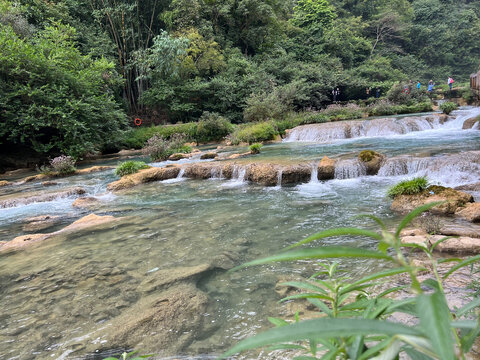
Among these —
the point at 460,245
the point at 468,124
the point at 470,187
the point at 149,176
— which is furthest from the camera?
the point at 468,124

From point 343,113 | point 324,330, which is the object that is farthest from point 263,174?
point 343,113

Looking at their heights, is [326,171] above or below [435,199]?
above

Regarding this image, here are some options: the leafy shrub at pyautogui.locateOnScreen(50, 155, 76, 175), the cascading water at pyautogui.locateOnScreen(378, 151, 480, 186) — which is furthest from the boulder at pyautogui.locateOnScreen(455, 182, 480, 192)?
the leafy shrub at pyautogui.locateOnScreen(50, 155, 76, 175)

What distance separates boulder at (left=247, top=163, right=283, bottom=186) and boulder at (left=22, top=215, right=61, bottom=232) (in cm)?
520

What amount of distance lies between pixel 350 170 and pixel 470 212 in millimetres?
3698

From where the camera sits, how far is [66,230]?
5.60 m

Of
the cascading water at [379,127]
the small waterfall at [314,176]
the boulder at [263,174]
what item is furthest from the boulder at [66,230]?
the cascading water at [379,127]

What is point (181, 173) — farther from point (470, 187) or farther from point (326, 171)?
point (470, 187)

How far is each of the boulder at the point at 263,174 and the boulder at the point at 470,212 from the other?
4.48 meters

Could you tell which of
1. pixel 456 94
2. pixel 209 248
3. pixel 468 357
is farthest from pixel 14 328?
pixel 456 94

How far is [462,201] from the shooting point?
5055 millimetres

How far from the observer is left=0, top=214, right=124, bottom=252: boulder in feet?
16.5

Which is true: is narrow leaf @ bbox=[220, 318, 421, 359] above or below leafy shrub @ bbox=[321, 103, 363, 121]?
below

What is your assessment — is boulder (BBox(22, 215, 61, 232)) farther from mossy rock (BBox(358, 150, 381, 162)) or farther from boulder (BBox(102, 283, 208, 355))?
mossy rock (BBox(358, 150, 381, 162))
